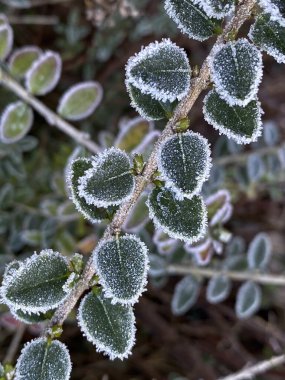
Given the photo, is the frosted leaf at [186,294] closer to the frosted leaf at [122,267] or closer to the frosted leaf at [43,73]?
the frosted leaf at [43,73]

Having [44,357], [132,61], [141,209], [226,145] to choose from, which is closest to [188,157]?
[132,61]

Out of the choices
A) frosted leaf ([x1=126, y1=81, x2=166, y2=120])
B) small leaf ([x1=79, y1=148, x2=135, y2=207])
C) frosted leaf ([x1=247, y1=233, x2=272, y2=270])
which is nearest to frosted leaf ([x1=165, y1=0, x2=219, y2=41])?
frosted leaf ([x1=126, y1=81, x2=166, y2=120])

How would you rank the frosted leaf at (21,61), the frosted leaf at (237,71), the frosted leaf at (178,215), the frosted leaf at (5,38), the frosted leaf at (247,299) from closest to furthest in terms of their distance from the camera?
the frosted leaf at (237,71)
the frosted leaf at (178,215)
the frosted leaf at (5,38)
the frosted leaf at (21,61)
the frosted leaf at (247,299)

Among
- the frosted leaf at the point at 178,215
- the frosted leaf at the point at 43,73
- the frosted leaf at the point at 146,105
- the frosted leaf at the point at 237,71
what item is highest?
the frosted leaf at the point at 237,71

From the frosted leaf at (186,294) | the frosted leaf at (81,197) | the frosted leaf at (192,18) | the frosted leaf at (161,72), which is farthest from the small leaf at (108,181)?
the frosted leaf at (186,294)

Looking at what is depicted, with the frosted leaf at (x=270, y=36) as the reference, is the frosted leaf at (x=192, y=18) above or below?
above

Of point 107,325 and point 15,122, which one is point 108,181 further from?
point 15,122

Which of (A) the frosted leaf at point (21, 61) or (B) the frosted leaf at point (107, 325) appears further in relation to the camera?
(A) the frosted leaf at point (21, 61)
